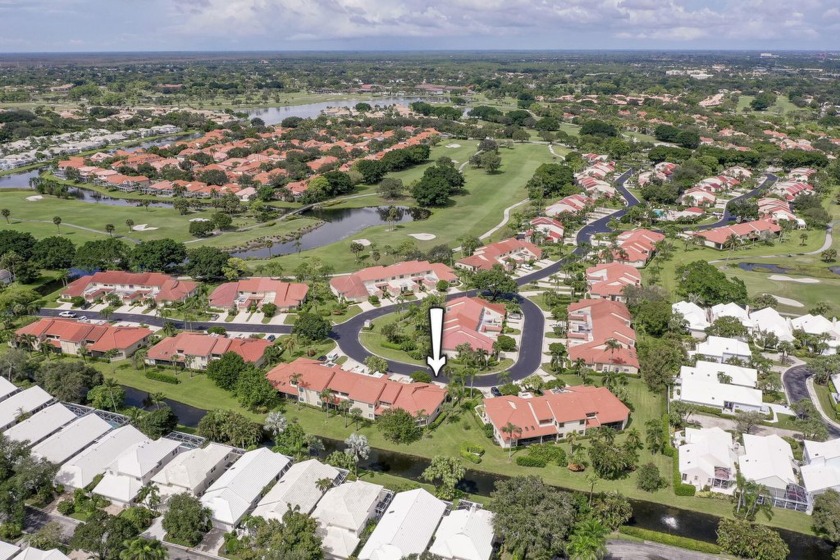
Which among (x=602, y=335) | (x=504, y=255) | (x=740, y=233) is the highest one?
(x=740, y=233)

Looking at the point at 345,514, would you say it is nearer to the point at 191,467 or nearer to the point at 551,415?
the point at 191,467

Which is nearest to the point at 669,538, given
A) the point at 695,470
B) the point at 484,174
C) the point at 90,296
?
the point at 695,470

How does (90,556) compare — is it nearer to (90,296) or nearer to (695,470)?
(695,470)

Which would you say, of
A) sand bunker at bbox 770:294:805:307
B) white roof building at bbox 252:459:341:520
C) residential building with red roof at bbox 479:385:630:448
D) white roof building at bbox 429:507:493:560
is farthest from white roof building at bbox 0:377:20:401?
sand bunker at bbox 770:294:805:307

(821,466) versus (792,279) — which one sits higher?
(792,279)

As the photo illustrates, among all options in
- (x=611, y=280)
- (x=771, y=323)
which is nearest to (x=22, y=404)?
(x=611, y=280)

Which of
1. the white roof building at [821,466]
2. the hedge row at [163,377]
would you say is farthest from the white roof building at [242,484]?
the white roof building at [821,466]

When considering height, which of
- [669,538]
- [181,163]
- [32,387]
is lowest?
[669,538]

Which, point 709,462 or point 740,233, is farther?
point 740,233
